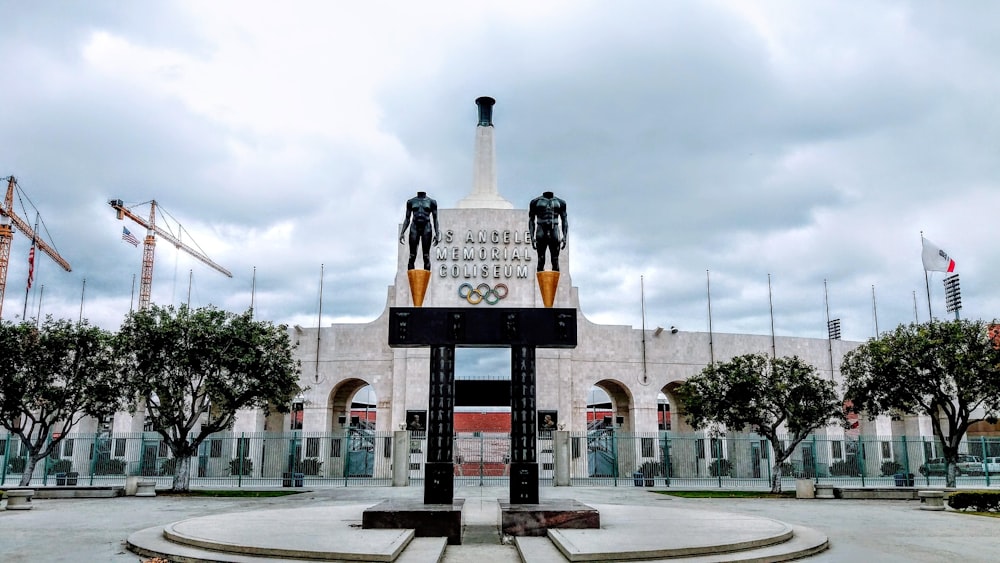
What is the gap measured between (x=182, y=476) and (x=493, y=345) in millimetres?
19591

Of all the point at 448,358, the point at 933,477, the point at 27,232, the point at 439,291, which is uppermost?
the point at 27,232

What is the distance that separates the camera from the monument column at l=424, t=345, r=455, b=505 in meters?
15.8

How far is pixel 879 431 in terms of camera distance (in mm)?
49750

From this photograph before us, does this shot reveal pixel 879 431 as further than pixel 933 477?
Yes

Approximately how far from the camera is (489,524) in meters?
17.4

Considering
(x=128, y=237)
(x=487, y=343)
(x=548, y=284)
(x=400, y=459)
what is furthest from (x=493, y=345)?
(x=128, y=237)

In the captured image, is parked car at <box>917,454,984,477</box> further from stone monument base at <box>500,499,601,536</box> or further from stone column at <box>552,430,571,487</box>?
stone monument base at <box>500,499,601,536</box>

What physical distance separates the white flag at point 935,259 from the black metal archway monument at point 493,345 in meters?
35.3

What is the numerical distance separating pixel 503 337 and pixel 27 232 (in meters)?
100

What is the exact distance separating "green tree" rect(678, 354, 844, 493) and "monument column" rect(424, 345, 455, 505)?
1845cm

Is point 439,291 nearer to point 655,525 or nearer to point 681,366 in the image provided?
point 681,366

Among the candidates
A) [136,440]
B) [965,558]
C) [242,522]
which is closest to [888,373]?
[965,558]

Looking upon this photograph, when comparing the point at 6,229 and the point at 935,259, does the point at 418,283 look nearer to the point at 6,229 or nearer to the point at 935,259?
the point at 935,259

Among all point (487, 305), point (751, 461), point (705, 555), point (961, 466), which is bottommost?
point (961, 466)
